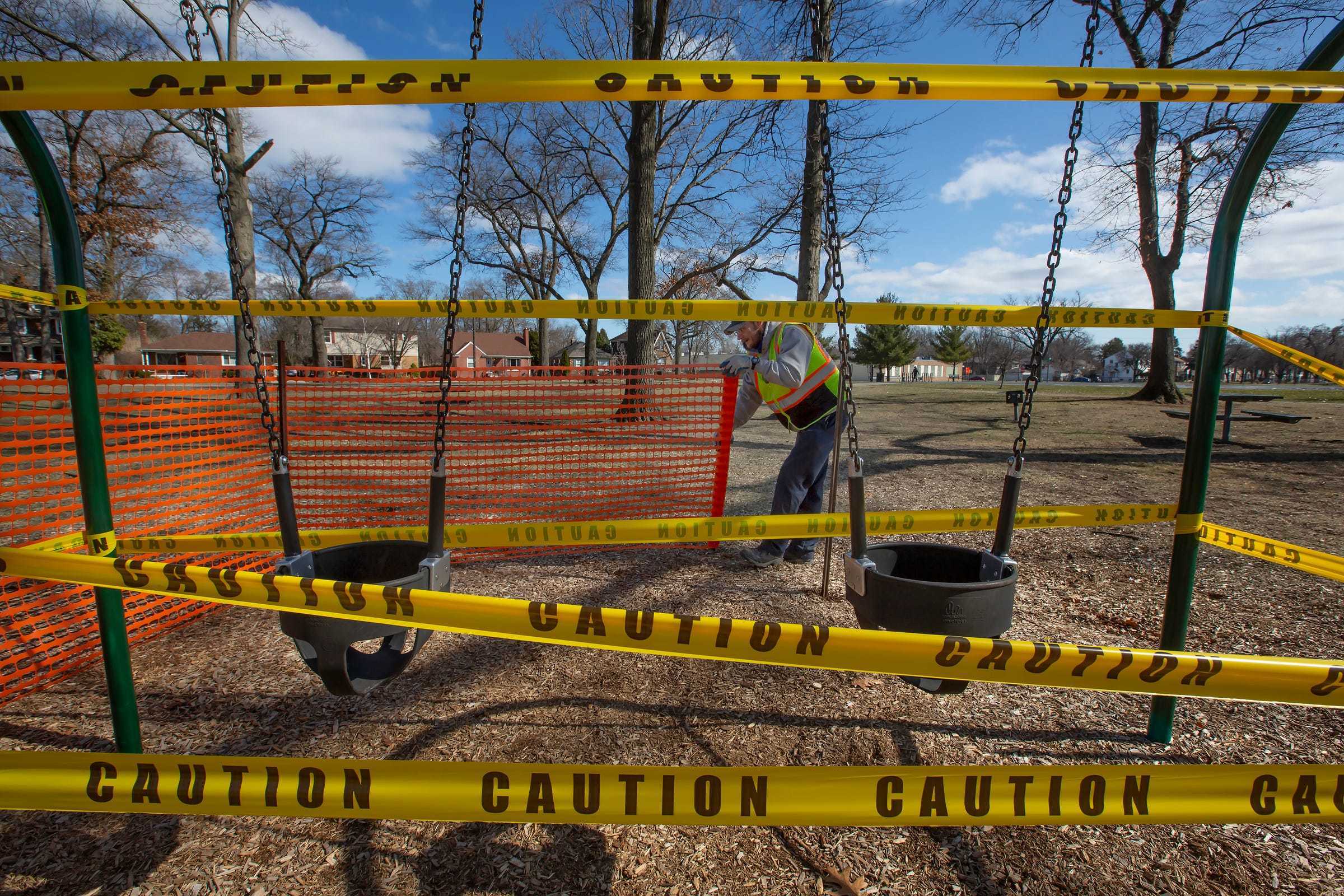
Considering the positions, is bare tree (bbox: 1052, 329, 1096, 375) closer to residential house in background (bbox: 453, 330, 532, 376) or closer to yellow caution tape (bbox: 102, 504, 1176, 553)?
residential house in background (bbox: 453, 330, 532, 376)

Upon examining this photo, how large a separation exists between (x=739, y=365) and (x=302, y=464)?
18.3ft

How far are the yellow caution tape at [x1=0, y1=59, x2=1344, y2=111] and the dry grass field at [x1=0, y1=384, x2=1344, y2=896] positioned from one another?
2101 millimetres

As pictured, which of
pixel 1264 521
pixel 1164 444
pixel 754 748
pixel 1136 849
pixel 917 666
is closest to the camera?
pixel 917 666

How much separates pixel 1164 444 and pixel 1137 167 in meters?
9.74

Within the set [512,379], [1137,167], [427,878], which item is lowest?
[427,878]

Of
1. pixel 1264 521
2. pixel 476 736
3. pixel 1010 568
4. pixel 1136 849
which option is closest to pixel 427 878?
pixel 476 736

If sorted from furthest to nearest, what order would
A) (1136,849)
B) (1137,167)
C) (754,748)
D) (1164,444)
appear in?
(1137,167) < (1164,444) < (754,748) < (1136,849)

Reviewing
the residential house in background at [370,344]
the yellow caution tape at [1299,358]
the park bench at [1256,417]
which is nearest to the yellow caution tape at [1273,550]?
the yellow caution tape at [1299,358]

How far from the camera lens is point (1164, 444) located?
33.8ft

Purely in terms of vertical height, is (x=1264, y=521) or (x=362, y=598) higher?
(x=362, y=598)

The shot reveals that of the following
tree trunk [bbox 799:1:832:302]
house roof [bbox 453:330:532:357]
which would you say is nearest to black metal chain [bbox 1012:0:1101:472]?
tree trunk [bbox 799:1:832:302]

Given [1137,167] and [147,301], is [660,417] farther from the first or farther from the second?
[1137,167]

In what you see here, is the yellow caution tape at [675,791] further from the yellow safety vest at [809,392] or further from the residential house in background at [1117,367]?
the residential house in background at [1117,367]

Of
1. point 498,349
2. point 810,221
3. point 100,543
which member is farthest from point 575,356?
point 100,543
